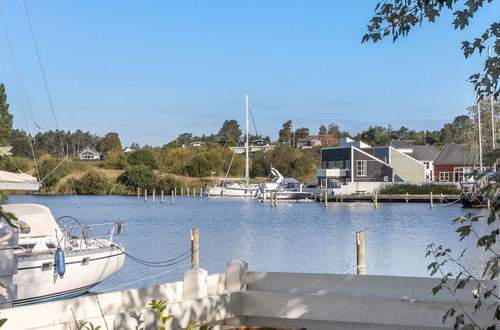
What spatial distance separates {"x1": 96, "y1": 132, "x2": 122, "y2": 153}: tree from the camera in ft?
594

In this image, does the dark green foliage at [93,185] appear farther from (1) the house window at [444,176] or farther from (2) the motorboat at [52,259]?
(2) the motorboat at [52,259]

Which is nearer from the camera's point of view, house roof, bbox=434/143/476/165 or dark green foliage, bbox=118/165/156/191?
house roof, bbox=434/143/476/165

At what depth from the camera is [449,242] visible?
46.4 metres

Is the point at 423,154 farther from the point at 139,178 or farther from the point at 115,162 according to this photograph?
the point at 115,162

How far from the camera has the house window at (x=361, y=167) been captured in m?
95.1

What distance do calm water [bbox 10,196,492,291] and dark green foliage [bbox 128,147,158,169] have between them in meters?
41.5

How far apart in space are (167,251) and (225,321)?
2989cm

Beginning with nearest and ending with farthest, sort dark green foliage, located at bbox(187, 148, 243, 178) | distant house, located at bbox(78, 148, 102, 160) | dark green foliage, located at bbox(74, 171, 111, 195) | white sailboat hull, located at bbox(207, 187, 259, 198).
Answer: white sailboat hull, located at bbox(207, 187, 259, 198)
dark green foliage, located at bbox(74, 171, 111, 195)
dark green foliage, located at bbox(187, 148, 243, 178)
distant house, located at bbox(78, 148, 102, 160)

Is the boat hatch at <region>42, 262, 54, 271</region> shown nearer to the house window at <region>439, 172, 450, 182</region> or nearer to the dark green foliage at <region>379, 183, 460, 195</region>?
the dark green foliage at <region>379, 183, 460, 195</region>

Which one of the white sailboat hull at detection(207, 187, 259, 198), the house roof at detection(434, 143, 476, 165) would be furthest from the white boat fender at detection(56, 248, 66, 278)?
the house roof at detection(434, 143, 476, 165)

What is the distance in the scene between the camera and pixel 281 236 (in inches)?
1957

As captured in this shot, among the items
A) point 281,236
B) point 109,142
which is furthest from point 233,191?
point 109,142

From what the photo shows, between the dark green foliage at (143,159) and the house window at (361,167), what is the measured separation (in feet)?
145

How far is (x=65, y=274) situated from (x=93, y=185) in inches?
3852
